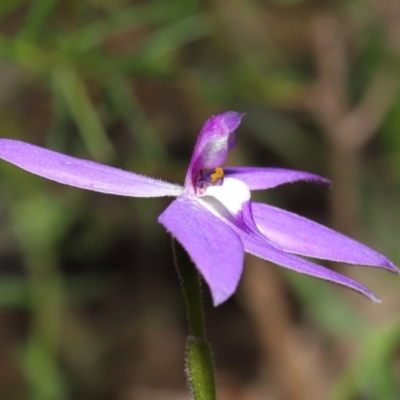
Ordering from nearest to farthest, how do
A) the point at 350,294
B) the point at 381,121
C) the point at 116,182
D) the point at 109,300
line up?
the point at 116,182
the point at 381,121
the point at 350,294
the point at 109,300

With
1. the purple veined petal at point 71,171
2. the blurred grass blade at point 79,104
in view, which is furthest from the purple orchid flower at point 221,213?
the blurred grass blade at point 79,104

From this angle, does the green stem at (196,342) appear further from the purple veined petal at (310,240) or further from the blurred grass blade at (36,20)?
the blurred grass blade at (36,20)

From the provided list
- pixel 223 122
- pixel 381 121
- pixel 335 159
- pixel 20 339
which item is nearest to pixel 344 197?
pixel 335 159

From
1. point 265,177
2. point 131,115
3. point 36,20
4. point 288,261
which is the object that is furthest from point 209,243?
point 131,115

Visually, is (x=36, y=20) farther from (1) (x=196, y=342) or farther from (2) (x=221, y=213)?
(1) (x=196, y=342)

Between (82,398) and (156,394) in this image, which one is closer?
(82,398)

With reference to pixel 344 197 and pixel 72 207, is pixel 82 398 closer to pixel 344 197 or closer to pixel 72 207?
pixel 72 207
